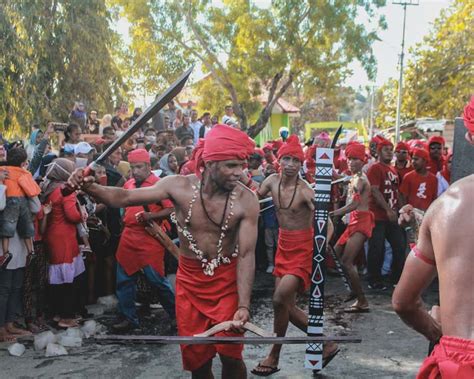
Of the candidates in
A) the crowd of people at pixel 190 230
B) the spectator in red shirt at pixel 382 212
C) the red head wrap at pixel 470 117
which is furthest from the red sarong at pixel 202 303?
the spectator in red shirt at pixel 382 212

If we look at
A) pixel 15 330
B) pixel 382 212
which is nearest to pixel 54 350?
pixel 15 330

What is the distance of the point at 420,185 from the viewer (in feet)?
29.9

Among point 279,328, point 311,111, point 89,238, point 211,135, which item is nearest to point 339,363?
point 279,328

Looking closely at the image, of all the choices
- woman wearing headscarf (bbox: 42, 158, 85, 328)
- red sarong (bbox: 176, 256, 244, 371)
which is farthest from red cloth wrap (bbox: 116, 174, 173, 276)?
red sarong (bbox: 176, 256, 244, 371)

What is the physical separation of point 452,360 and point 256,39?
20.8 m

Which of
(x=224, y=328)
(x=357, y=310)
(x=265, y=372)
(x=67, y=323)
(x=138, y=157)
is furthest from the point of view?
(x=357, y=310)

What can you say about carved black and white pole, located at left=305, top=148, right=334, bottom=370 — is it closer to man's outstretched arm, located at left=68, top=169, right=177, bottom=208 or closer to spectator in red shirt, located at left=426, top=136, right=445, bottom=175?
man's outstretched arm, located at left=68, top=169, right=177, bottom=208

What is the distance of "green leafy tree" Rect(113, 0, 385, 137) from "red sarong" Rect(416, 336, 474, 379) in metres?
20.2

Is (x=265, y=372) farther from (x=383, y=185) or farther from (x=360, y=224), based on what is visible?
(x=383, y=185)

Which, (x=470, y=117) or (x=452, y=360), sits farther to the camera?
(x=470, y=117)

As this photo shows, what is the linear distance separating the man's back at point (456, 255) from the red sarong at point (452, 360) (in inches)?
1.3

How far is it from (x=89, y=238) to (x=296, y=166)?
2.78 m

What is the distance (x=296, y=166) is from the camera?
6477 millimetres

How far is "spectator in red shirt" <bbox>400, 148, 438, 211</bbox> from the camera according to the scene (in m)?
9.09
